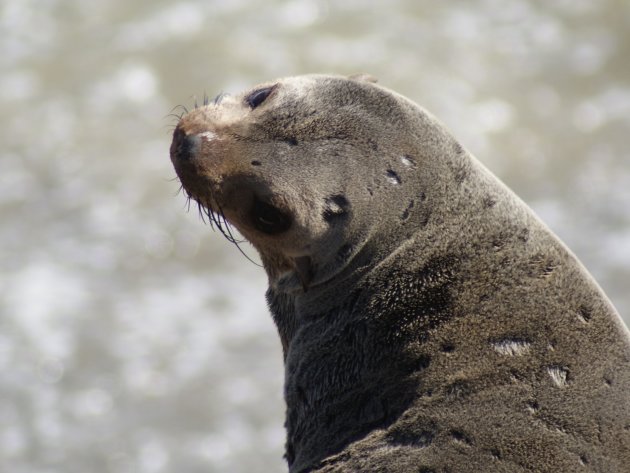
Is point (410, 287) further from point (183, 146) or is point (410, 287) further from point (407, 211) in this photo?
point (183, 146)

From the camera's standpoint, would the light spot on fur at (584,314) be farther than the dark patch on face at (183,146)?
No

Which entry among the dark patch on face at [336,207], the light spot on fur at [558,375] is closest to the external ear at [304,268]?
the dark patch on face at [336,207]

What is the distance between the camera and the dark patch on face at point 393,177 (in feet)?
12.6

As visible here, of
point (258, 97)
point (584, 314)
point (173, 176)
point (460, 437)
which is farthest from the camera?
point (173, 176)

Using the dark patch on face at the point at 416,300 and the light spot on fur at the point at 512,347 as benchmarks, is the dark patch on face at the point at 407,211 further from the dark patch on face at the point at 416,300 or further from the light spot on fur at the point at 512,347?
the light spot on fur at the point at 512,347

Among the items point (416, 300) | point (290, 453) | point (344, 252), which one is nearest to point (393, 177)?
point (344, 252)

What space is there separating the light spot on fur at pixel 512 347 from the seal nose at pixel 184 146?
1164 millimetres

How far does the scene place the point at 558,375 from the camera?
11.9 feet

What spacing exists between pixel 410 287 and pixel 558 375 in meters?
0.58

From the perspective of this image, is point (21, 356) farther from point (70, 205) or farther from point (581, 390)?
point (581, 390)

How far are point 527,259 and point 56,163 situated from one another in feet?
24.6

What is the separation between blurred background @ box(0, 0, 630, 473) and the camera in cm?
871

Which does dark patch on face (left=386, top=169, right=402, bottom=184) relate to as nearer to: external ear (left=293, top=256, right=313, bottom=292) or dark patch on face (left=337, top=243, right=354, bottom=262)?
dark patch on face (left=337, top=243, right=354, bottom=262)

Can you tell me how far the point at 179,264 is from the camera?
32.5 feet
